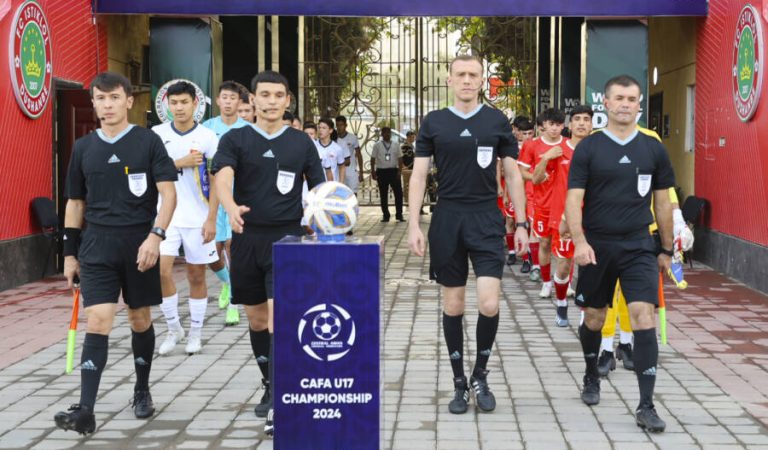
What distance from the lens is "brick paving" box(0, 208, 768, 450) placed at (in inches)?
236

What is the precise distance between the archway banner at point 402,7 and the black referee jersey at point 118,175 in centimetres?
894

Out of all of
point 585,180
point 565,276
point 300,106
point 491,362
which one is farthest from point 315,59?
point 585,180

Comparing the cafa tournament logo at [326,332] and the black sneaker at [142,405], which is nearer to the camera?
the cafa tournament logo at [326,332]

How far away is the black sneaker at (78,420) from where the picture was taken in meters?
5.84

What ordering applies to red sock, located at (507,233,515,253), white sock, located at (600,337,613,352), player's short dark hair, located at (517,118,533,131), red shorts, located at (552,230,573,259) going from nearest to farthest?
white sock, located at (600,337,613,352)
red shorts, located at (552,230,573,259)
player's short dark hair, located at (517,118,533,131)
red sock, located at (507,233,515,253)

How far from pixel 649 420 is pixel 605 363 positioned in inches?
63.6

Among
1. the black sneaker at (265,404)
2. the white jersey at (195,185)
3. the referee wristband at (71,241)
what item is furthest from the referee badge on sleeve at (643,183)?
the white jersey at (195,185)

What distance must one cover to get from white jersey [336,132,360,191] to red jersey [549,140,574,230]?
8.69m

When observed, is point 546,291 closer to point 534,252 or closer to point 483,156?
point 534,252

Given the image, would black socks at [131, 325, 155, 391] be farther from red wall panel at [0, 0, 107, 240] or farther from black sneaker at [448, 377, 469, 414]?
red wall panel at [0, 0, 107, 240]

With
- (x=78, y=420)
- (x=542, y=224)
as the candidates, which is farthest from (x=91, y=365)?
(x=542, y=224)

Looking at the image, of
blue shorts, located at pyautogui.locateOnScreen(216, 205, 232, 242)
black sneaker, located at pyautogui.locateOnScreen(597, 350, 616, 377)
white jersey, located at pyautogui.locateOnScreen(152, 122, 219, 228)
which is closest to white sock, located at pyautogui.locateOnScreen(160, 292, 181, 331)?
white jersey, located at pyautogui.locateOnScreen(152, 122, 219, 228)

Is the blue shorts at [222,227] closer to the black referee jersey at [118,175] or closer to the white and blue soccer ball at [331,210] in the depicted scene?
the black referee jersey at [118,175]

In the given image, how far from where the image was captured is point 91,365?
609 cm
